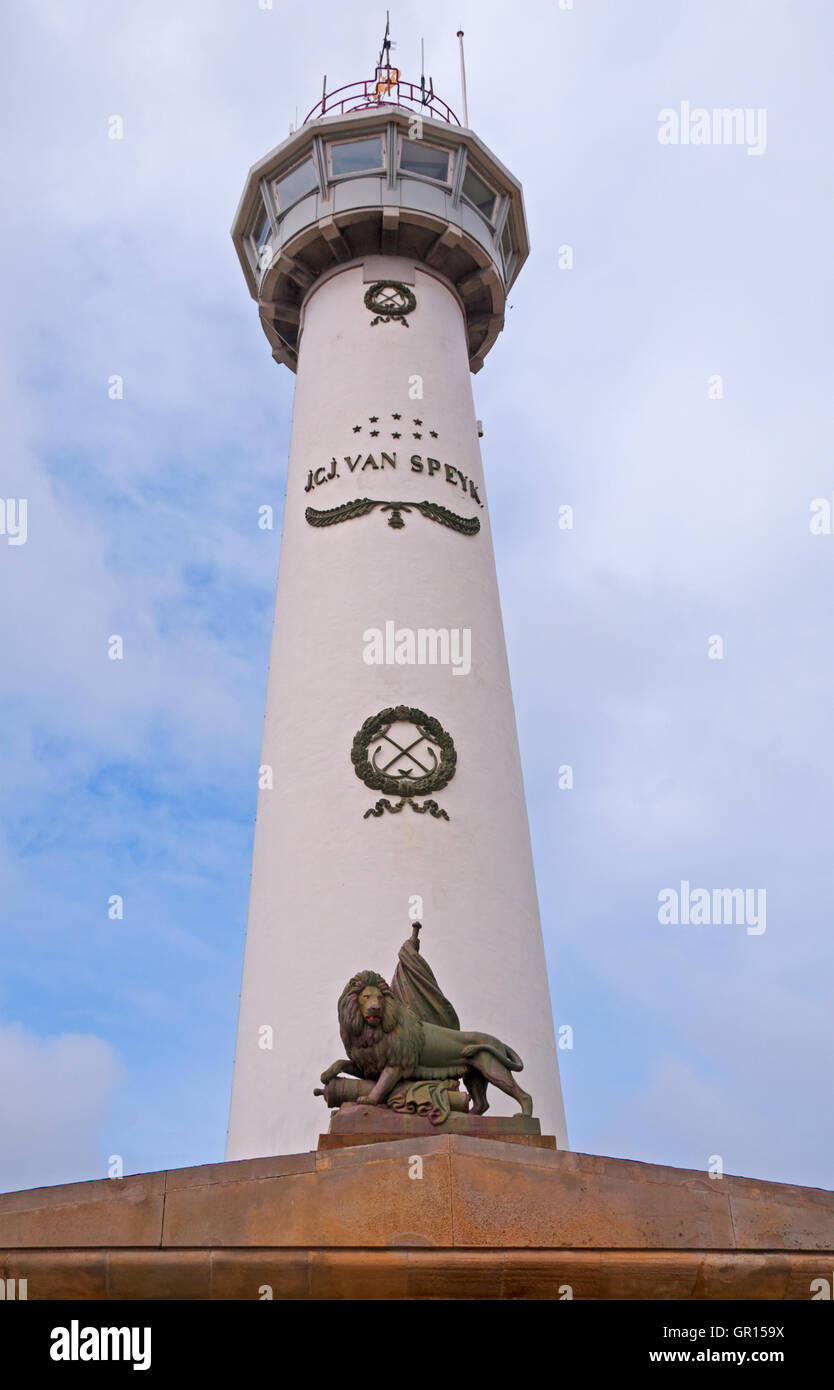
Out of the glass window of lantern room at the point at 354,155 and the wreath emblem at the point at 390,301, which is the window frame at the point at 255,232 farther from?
the wreath emblem at the point at 390,301

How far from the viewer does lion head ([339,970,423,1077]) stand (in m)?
13.7

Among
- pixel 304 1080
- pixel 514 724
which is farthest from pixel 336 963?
pixel 514 724

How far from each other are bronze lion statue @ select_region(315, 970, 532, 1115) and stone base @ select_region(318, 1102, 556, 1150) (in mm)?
224

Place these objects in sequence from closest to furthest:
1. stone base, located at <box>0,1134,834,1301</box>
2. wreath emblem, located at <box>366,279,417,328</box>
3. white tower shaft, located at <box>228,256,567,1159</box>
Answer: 1. stone base, located at <box>0,1134,834,1301</box>
2. white tower shaft, located at <box>228,256,567,1159</box>
3. wreath emblem, located at <box>366,279,417,328</box>

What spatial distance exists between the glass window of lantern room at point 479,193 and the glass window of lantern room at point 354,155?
2.05m

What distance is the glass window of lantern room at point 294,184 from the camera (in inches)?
1162

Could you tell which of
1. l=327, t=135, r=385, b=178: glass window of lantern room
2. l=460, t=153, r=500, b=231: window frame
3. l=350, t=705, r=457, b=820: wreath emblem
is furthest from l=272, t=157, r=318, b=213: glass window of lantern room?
l=350, t=705, r=457, b=820: wreath emblem

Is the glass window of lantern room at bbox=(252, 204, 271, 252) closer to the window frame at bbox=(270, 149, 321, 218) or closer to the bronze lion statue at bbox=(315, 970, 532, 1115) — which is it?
the window frame at bbox=(270, 149, 321, 218)

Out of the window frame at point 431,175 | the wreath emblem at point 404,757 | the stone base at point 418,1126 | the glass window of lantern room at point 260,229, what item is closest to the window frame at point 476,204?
the window frame at point 431,175

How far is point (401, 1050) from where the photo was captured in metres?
13.7

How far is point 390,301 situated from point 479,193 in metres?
4.19

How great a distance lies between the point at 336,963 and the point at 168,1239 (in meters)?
8.66

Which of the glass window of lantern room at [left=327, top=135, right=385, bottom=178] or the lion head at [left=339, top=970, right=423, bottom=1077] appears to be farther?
the glass window of lantern room at [left=327, top=135, right=385, bottom=178]

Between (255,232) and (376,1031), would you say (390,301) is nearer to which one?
(255,232)
